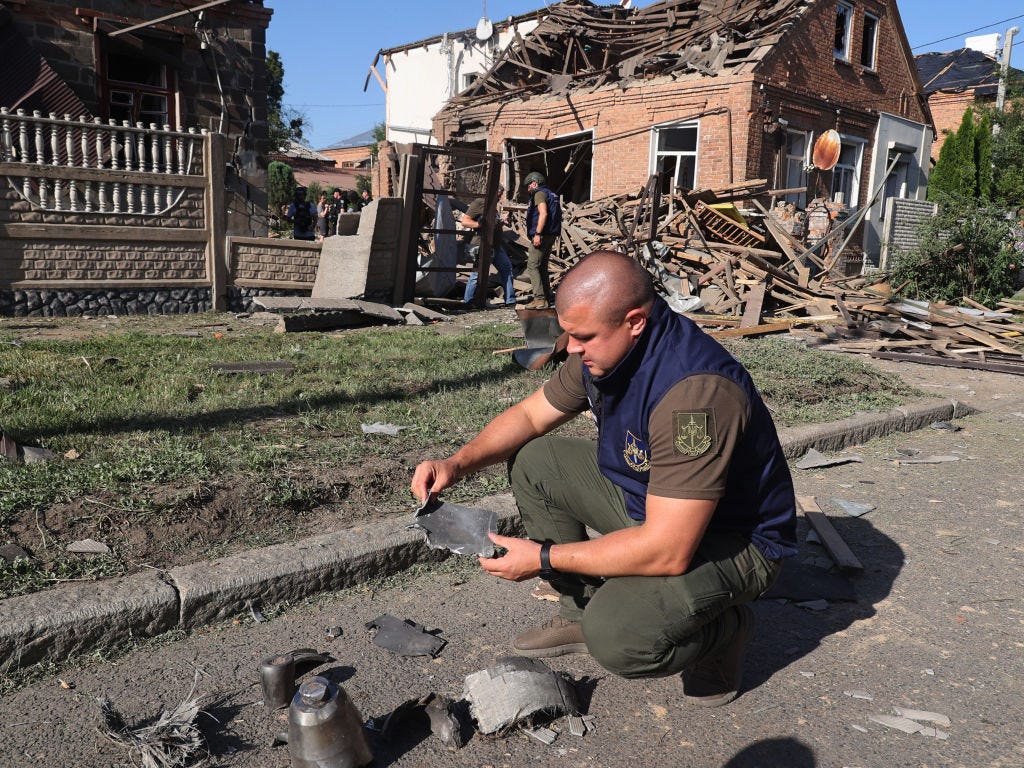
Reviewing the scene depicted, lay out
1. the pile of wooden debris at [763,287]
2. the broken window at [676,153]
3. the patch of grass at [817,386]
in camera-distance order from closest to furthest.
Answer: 1. the patch of grass at [817,386]
2. the pile of wooden debris at [763,287]
3. the broken window at [676,153]

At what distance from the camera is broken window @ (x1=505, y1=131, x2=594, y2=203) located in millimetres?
21219

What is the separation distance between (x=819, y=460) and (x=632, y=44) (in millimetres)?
17843

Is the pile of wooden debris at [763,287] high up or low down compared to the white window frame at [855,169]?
down

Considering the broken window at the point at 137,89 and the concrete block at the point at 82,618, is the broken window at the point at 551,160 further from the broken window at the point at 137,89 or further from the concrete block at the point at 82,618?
the concrete block at the point at 82,618

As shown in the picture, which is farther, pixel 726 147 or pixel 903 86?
pixel 903 86

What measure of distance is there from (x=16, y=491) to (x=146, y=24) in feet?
40.4

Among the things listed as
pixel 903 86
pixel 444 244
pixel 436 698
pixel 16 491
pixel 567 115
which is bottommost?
pixel 436 698

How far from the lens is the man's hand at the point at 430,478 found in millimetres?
2773

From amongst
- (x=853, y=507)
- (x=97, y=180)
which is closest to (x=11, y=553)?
(x=853, y=507)

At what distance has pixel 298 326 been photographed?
29.4 ft

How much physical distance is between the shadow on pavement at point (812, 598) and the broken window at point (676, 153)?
16.0 meters

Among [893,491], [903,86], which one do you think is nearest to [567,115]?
[903,86]

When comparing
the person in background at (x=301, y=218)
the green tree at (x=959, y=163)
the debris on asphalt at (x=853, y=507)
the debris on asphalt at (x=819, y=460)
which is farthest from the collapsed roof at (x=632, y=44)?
the debris on asphalt at (x=853, y=507)

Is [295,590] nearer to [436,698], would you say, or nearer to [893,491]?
[436,698]
